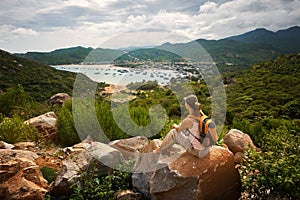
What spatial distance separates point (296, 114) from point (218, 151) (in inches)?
838

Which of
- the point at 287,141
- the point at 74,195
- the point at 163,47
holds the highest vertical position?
the point at 163,47

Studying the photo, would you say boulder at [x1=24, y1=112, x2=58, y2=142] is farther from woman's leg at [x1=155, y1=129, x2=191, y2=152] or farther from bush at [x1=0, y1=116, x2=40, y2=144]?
woman's leg at [x1=155, y1=129, x2=191, y2=152]

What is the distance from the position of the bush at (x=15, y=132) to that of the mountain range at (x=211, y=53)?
2041mm

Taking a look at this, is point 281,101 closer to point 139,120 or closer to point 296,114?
point 296,114

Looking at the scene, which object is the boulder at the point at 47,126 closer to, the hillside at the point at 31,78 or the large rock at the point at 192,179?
the large rock at the point at 192,179

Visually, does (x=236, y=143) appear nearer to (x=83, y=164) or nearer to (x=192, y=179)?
(x=192, y=179)

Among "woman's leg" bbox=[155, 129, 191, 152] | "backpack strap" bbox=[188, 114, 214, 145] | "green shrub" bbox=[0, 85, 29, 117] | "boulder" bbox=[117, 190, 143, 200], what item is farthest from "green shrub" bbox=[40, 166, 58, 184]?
"green shrub" bbox=[0, 85, 29, 117]

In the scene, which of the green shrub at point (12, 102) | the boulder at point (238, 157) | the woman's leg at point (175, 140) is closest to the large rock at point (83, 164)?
the woman's leg at point (175, 140)

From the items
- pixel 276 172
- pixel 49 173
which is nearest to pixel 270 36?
pixel 276 172

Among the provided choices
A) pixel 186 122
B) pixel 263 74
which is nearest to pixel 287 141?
pixel 186 122

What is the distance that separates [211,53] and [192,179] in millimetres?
53498

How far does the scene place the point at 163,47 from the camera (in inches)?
245

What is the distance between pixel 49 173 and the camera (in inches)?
168

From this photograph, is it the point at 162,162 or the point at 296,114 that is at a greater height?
the point at 162,162
